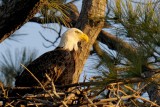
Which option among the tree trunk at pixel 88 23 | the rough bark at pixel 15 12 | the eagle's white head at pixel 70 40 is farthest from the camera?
the eagle's white head at pixel 70 40

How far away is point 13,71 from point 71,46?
0.55m

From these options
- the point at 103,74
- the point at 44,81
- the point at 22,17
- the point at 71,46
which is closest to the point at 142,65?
the point at 103,74

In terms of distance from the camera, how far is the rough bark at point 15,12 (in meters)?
2.71

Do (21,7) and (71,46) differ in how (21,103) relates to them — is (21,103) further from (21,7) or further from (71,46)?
(71,46)

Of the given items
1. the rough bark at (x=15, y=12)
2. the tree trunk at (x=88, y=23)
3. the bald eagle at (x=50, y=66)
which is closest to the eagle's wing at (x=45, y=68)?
the bald eagle at (x=50, y=66)

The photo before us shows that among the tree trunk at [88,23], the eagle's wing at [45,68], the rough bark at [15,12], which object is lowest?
the eagle's wing at [45,68]

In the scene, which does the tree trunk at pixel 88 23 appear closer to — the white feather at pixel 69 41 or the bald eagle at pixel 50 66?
the bald eagle at pixel 50 66

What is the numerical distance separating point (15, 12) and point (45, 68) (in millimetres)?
1303

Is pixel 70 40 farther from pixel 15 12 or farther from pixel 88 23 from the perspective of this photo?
pixel 15 12

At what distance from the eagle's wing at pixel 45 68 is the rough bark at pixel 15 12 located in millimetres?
1106

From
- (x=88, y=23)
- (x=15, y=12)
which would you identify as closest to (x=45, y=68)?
(x=88, y=23)

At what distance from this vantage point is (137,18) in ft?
9.59

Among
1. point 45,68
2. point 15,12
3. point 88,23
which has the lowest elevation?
point 45,68

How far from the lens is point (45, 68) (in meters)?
3.99
